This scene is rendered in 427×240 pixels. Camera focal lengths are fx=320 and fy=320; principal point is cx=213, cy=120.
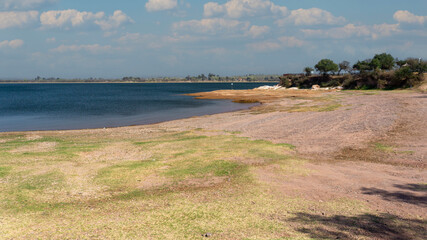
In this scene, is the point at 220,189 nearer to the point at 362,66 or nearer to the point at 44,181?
the point at 44,181

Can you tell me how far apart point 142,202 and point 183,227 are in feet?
8.39

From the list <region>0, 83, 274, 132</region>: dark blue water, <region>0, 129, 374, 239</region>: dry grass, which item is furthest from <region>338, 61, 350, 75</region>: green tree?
<region>0, 129, 374, 239</region>: dry grass

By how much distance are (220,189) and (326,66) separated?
115014mm

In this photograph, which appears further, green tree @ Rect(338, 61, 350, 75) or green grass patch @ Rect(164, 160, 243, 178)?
green tree @ Rect(338, 61, 350, 75)

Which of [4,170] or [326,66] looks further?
[326,66]

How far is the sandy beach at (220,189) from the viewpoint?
853 cm

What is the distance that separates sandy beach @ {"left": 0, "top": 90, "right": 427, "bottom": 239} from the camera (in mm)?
8531

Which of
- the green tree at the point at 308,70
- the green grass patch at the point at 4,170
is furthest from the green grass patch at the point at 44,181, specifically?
the green tree at the point at 308,70

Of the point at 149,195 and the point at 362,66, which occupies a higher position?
the point at 362,66

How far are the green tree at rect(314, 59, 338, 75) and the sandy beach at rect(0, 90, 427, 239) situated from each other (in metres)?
101

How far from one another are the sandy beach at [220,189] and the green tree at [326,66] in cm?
10127

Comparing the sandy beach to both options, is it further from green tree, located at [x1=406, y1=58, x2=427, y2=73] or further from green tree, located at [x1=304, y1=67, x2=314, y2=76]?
green tree, located at [x1=304, y1=67, x2=314, y2=76]

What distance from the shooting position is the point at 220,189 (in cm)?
1188

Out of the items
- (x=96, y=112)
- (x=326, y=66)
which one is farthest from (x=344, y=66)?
(x=96, y=112)
